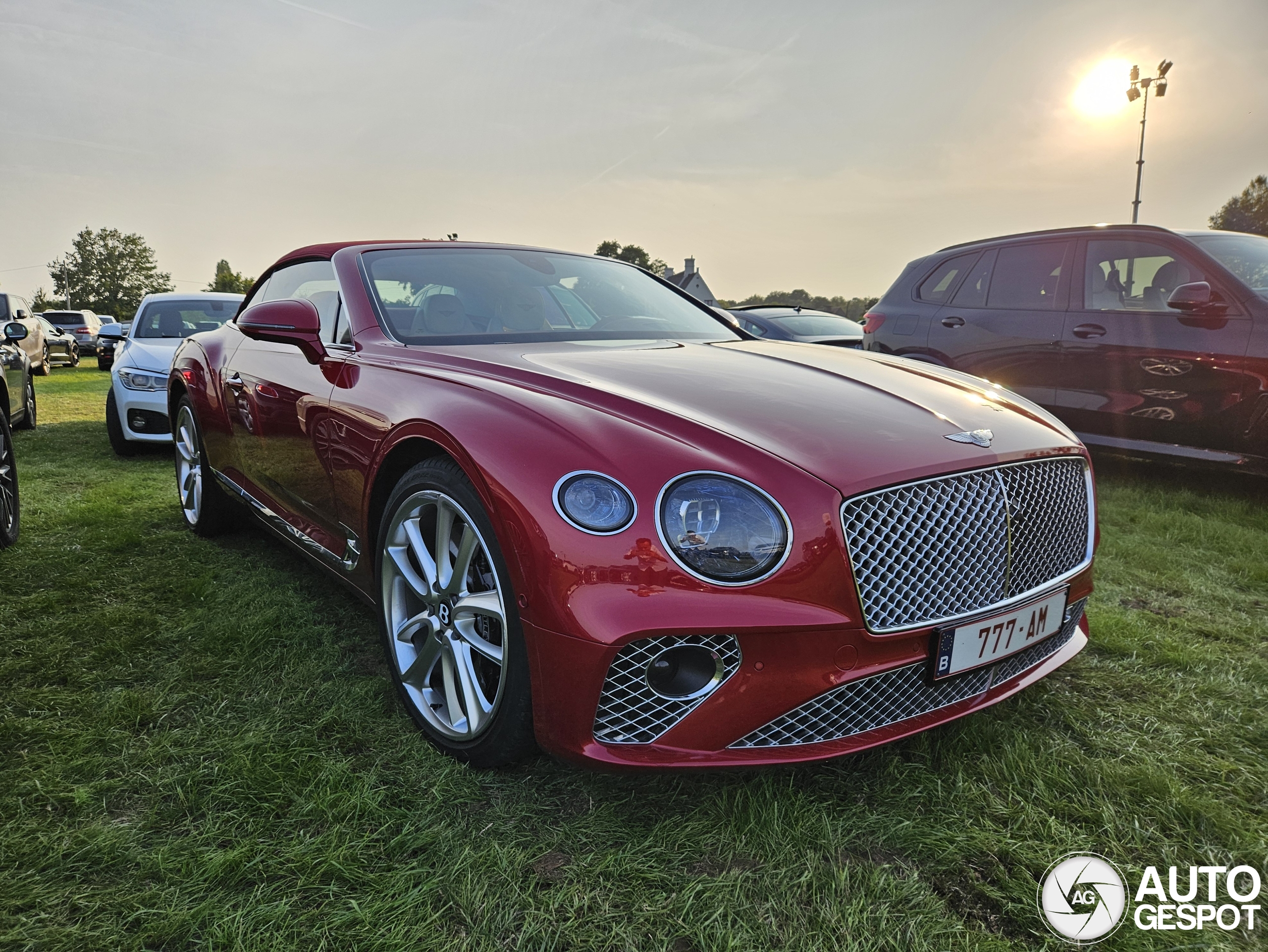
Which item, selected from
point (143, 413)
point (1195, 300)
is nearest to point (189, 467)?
point (143, 413)

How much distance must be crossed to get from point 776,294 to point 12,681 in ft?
143

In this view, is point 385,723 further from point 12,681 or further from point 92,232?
point 92,232

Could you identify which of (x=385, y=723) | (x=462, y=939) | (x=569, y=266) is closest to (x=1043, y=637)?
(x=462, y=939)

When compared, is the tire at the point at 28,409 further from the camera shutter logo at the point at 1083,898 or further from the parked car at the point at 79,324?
the parked car at the point at 79,324

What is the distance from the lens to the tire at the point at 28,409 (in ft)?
24.8

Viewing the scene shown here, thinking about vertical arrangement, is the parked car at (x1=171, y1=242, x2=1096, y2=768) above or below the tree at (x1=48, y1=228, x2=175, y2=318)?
below

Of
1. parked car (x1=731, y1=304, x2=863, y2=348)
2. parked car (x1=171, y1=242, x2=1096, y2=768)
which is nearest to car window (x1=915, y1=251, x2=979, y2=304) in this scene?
parked car (x1=731, y1=304, x2=863, y2=348)

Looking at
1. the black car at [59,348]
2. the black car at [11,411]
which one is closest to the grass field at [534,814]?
the black car at [11,411]

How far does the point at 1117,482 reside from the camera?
17.8ft

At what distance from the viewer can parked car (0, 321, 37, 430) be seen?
6.02 metres

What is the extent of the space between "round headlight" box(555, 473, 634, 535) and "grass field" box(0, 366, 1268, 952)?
2.11 ft

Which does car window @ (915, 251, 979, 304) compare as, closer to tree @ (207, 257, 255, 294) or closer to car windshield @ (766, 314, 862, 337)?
car windshield @ (766, 314, 862, 337)

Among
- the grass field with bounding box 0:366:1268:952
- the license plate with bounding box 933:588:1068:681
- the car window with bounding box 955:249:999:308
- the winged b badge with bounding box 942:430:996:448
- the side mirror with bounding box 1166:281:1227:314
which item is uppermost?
the car window with bounding box 955:249:999:308

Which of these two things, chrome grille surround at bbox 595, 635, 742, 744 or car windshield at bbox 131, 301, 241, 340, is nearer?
chrome grille surround at bbox 595, 635, 742, 744
